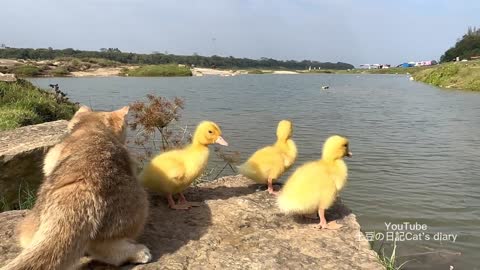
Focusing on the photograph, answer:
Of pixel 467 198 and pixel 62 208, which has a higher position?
pixel 62 208

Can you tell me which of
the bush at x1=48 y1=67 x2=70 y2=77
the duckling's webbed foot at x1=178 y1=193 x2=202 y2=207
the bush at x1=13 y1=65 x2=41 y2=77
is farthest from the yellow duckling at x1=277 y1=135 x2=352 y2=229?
the bush at x1=48 y1=67 x2=70 y2=77

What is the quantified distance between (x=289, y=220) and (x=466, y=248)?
3.61 m

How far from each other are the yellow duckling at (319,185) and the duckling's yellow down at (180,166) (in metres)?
0.98

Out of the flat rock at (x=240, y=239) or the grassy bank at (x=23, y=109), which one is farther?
the grassy bank at (x=23, y=109)

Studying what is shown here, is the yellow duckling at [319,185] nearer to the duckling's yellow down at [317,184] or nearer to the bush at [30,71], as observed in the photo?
the duckling's yellow down at [317,184]

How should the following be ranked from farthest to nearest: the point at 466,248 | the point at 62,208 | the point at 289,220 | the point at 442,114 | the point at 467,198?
1. the point at 442,114
2. the point at 467,198
3. the point at 466,248
4. the point at 289,220
5. the point at 62,208

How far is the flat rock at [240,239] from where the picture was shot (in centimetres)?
374

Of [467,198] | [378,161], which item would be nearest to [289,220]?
[467,198]

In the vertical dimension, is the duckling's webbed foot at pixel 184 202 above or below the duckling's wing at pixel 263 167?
below

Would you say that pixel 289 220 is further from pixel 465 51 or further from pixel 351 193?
pixel 465 51

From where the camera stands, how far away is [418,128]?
18078mm

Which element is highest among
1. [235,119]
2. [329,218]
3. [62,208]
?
[62,208]

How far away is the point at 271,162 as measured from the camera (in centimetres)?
576

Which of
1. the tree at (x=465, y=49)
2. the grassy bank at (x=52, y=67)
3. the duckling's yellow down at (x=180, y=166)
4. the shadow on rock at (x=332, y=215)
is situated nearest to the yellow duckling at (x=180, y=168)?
the duckling's yellow down at (x=180, y=166)
